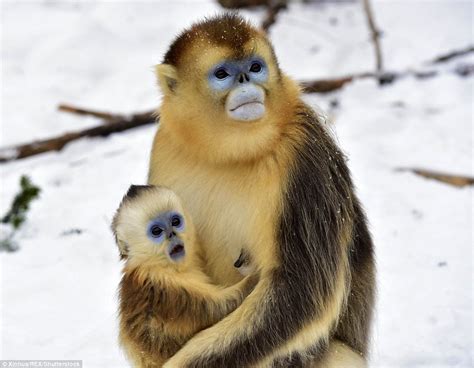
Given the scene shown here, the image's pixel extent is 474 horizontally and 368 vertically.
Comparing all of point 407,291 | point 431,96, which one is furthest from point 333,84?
point 407,291

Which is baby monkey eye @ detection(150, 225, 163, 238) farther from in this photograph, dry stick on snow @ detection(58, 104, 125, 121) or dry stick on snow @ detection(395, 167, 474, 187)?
dry stick on snow @ detection(58, 104, 125, 121)

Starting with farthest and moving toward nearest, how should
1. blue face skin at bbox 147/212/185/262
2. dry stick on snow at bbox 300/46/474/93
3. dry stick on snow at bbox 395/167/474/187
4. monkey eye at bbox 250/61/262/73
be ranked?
dry stick on snow at bbox 300/46/474/93, dry stick on snow at bbox 395/167/474/187, blue face skin at bbox 147/212/185/262, monkey eye at bbox 250/61/262/73

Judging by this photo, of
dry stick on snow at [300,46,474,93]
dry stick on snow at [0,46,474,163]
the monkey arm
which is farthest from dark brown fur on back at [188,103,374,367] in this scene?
dry stick on snow at [300,46,474,93]

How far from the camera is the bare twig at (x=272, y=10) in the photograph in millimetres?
8898

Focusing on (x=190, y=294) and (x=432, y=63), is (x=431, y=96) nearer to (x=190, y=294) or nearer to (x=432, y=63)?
(x=432, y=63)

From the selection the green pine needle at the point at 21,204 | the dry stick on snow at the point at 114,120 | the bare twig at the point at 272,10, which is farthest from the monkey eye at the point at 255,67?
the bare twig at the point at 272,10

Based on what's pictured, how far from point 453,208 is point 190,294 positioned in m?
3.13

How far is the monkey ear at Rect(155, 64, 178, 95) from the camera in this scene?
3.96 m

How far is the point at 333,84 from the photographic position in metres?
7.93

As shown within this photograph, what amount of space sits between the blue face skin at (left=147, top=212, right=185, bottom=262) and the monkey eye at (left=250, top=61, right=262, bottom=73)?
69cm

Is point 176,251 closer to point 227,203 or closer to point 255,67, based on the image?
point 227,203

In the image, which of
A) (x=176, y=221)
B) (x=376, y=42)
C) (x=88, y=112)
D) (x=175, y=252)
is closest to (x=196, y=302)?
(x=175, y=252)

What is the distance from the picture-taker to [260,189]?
3820 millimetres

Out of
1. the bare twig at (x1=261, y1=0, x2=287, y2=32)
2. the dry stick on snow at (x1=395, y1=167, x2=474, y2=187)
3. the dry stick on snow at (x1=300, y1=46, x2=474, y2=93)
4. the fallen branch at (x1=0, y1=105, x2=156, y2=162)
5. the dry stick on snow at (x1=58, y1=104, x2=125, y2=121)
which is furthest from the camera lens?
the bare twig at (x1=261, y1=0, x2=287, y2=32)
